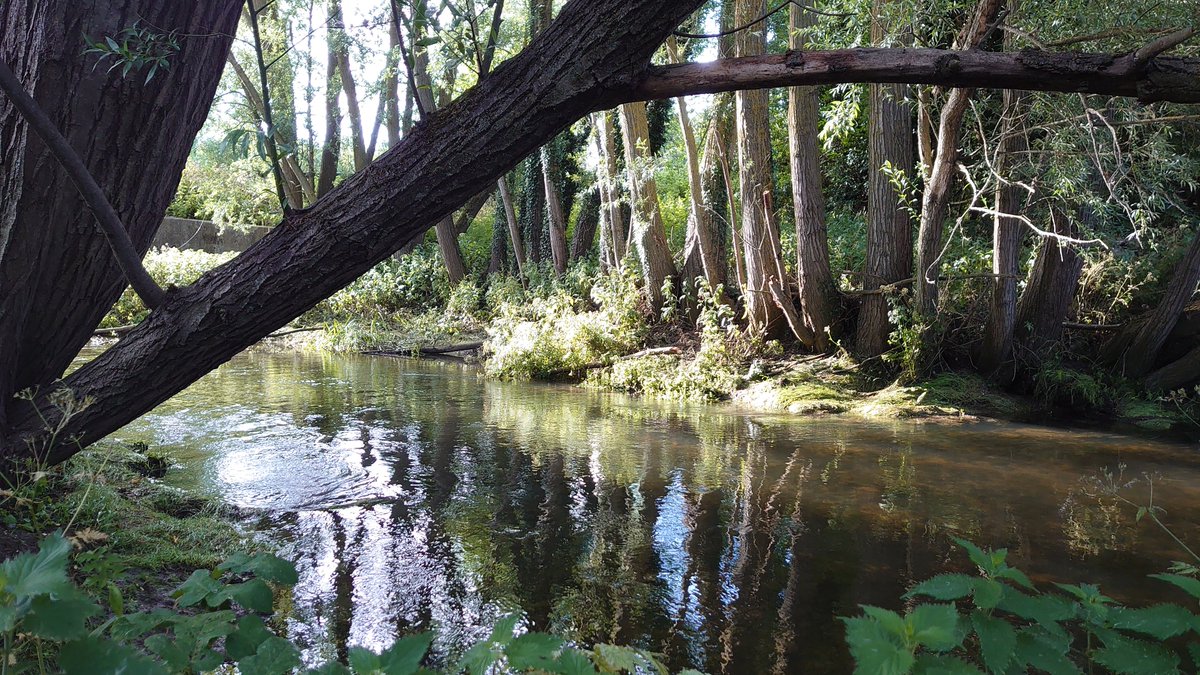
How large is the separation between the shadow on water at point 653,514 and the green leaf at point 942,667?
6.55ft

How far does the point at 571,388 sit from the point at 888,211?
487 centimetres

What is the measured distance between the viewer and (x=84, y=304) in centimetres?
306

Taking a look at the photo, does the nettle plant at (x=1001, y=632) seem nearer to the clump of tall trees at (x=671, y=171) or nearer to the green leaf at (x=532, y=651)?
the green leaf at (x=532, y=651)

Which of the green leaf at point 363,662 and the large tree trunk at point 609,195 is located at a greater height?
the large tree trunk at point 609,195

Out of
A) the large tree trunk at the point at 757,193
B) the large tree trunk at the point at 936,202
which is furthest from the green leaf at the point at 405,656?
the large tree trunk at the point at 757,193

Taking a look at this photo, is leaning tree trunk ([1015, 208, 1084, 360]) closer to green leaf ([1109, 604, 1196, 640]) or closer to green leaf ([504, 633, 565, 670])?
green leaf ([1109, 604, 1196, 640])

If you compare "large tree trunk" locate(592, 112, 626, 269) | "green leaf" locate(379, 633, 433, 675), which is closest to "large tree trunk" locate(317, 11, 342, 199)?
"large tree trunk" locate(592, 112, 626, 269)

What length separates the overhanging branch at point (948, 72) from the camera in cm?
234

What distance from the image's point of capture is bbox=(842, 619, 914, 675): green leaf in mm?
1249

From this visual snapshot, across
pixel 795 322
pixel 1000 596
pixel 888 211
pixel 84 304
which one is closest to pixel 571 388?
pixel 795 322

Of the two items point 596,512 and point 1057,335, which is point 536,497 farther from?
point 1057,335

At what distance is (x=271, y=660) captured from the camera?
56.9 inches

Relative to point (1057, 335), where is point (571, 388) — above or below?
below

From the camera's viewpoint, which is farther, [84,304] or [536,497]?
[536,497]
